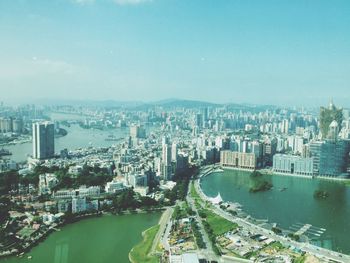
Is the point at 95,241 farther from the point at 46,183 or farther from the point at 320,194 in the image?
the point at 320,194

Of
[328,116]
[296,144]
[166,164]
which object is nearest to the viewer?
[166,164]

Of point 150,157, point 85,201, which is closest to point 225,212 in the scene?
point 85,201

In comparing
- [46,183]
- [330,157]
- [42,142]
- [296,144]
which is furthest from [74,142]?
[330,157]

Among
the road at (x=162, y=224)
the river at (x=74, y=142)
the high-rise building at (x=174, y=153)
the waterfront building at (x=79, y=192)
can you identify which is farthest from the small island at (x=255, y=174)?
the river at (x=74, y=142)

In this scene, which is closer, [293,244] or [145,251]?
[145,251]

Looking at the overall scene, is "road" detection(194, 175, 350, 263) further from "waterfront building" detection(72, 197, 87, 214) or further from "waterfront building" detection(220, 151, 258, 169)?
"waterfront building" detection(220, 151, 258, 169)
